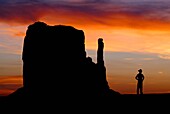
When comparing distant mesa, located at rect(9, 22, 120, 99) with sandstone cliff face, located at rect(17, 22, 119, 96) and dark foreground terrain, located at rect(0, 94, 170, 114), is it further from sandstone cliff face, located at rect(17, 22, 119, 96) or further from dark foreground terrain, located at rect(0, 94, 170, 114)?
dark foreground terrain, located at rect(0, 94, 170, 114)

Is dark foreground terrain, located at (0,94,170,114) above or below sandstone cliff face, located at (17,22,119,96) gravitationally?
below

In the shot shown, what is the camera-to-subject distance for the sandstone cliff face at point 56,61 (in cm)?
4266

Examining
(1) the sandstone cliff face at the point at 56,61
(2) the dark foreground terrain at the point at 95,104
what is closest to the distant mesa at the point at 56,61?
(1) the sandstone cliff face at the point at 56,61

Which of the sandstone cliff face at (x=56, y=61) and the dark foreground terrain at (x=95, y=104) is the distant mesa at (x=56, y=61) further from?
the dark foreground terrain at (x=95, y=104)

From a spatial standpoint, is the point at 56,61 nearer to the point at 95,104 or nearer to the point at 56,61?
the point at 56,61

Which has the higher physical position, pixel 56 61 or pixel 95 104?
pixel 56 61

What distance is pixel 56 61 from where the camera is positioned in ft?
143

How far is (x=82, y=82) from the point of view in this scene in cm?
4375

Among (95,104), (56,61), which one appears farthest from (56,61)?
(95,104)

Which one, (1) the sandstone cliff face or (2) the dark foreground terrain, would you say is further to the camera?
(1) the sandstone cliff face

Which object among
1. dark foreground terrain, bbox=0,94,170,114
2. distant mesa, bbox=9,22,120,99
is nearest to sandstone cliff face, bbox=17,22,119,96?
distant mesa, bbox=9,22,120,99

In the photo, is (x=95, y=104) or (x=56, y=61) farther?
(x=56, y=61)

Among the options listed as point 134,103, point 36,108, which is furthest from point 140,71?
point 36,108

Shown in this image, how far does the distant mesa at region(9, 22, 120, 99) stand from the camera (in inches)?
1679
